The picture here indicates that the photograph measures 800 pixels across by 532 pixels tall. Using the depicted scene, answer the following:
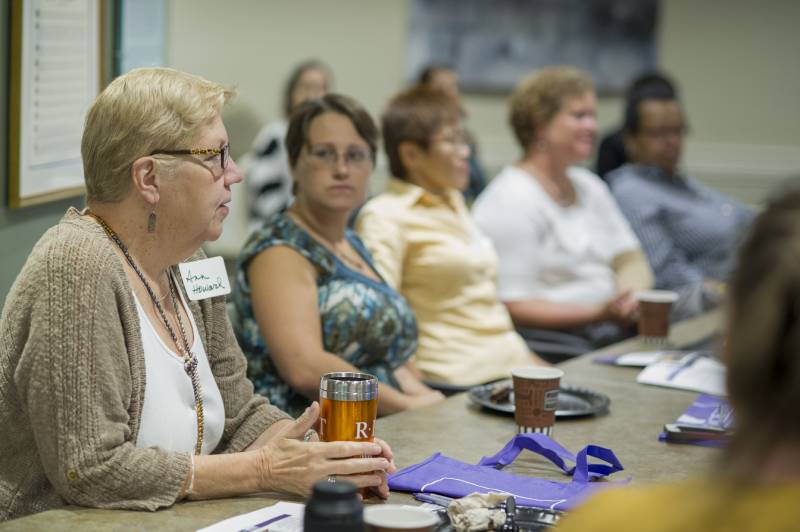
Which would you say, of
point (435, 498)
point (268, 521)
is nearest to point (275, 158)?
point (435, 498)

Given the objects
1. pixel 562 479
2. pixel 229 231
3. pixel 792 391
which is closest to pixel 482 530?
pixel 562 479

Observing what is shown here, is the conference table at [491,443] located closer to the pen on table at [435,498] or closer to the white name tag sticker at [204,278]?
the pen on table at [435,498]

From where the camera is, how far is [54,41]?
245cm

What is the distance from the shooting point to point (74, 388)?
146 centimetres

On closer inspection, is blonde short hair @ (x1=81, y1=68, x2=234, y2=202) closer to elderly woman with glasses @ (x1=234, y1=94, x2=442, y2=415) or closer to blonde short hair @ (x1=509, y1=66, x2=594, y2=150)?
elderly woman with glasses @ (x1=234, y1=94, x2=442, y2=415)

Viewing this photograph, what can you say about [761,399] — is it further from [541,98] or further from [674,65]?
[674,65]

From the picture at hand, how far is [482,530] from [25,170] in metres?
1.45

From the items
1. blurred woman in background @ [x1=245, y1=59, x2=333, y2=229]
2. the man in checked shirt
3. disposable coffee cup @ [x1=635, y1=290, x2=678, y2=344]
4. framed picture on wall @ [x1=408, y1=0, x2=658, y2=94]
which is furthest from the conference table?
framed picture on wall @ [x1=408, y1=0, x2=658, y2=94]

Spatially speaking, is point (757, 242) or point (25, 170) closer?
point (757, 242)

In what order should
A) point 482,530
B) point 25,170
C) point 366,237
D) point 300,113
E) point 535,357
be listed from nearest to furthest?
point 482,530
point 25,170
point 300,113
point 366,237
point 535,357

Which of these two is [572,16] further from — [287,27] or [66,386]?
[66,386]

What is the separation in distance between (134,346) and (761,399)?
1.05 meters

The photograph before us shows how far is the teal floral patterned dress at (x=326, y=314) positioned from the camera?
2426 millimetres

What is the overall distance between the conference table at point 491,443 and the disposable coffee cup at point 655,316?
1.55ft
